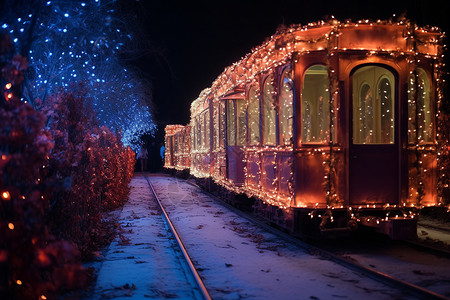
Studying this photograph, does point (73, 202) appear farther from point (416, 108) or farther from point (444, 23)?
point (444, 23)

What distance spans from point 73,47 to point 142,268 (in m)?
11.4

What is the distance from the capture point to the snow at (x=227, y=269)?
5.53 m

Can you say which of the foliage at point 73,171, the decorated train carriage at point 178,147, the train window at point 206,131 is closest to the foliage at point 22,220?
the foliage at point 73,171

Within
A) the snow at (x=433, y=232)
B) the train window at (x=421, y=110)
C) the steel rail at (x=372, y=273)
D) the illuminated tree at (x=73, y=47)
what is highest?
the illuminated tree at (x=73, y=47)

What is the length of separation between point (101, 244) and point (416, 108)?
6189 mm

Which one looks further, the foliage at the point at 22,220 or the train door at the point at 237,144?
the train door at the point at 237,144

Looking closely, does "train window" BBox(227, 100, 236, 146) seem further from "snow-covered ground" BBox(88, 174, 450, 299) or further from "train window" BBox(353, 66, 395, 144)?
"train window" BBox(353, 66, 395, 144)

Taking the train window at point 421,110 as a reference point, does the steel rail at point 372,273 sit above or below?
below

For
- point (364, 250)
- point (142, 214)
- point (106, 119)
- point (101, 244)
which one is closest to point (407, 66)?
point (364, 250)

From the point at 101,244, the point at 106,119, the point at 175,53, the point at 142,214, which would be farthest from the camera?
the point at 175,53

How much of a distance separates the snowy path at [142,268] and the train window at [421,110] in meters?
4.61

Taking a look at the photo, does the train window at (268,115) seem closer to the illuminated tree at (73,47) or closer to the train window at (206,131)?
the illuminated tree at (73,47)

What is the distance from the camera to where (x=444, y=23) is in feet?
50.8

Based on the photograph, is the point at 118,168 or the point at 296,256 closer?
the point at 296,256
